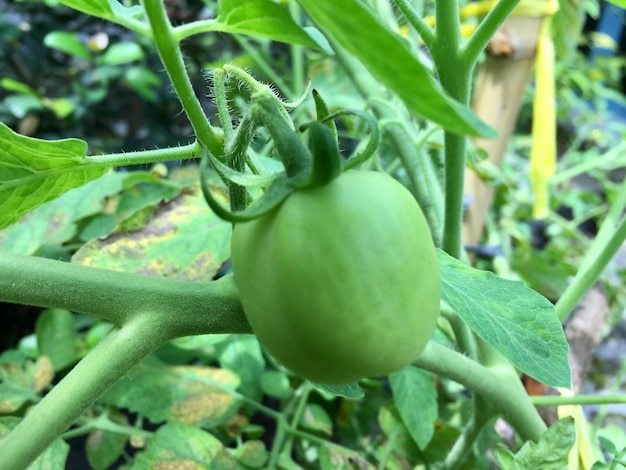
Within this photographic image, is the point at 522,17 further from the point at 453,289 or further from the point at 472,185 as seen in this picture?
the point at 453,289

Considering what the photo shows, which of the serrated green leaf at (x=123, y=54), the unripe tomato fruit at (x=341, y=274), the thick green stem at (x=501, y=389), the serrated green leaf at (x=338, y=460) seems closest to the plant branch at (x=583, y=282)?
the thick green stem at (x=501, y=389)

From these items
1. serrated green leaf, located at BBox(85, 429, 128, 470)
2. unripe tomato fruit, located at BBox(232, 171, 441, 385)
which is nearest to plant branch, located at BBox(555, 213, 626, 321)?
unripe tomato fruit, located at BBox(232, 171, 441, 385)

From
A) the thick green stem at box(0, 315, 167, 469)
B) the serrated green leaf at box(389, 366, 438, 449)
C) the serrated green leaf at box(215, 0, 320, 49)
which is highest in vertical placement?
the serrated green leaf at box(215, 0, 320, 49)

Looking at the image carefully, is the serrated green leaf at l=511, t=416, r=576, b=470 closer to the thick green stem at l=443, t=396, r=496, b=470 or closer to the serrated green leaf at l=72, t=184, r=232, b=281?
the thick green stem at l=443, t=396, r=496, b=470

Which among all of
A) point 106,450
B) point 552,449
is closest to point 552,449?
point 552,449

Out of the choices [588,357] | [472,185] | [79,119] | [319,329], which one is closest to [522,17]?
[472,185]

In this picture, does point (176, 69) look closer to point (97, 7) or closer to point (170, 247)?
point (97, 7)

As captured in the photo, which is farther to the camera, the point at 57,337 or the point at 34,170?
the point at 57,337
